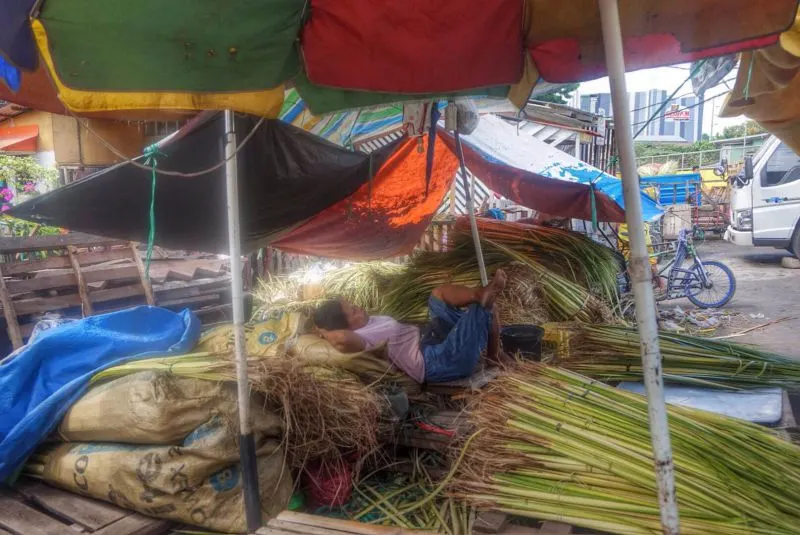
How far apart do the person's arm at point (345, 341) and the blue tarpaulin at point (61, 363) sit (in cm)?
86

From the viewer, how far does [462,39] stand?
2.23 meters

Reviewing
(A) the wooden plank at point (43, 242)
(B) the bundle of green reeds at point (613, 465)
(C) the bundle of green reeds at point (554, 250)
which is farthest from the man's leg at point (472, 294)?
(A) the wooden plank at point (43, 242)

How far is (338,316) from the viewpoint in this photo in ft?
12.3

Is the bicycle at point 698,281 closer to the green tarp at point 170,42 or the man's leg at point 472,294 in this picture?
the man's leg at point 472,294

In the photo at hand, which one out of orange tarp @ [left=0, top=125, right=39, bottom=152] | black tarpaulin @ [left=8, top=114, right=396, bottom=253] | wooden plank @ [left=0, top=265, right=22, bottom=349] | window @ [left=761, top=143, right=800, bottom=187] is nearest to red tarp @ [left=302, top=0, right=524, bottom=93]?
black tarpaulin @ [left=8, top=114, right=396, bottom=253]

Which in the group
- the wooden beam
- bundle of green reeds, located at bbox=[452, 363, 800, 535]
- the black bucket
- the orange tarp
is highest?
the orange tarp

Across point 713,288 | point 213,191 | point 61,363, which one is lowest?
point 713,288

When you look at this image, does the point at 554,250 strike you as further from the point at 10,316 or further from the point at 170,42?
the point at 10,316

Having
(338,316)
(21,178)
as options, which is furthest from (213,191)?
(21,178)

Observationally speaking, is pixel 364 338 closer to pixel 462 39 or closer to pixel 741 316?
pixel 462 39

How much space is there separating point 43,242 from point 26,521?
3.49 metres

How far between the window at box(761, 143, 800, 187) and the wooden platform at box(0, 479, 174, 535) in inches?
454

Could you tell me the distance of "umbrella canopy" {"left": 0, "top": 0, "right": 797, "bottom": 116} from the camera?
1930mm

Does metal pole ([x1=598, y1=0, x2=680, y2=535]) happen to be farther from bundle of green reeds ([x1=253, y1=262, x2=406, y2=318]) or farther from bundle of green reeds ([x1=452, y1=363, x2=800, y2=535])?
bundle of green reeds ([x1=253, y1=262, x2=406, y2=318])
